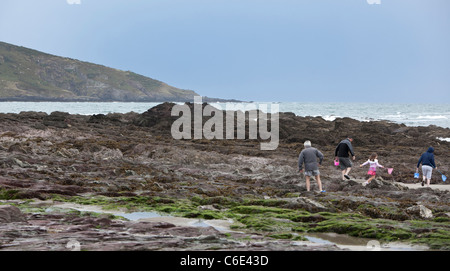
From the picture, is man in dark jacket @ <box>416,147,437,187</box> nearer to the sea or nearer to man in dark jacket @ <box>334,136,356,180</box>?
man in dark jacket @ <box>334,136,356,180</box>

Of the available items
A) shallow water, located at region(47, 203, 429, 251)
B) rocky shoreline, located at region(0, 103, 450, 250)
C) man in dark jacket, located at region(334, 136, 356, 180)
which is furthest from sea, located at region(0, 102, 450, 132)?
shallow water, located at region(47, 203, 429, 251)

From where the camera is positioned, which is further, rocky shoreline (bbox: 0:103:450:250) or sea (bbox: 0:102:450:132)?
sea (bbox: 0:102:450:132)

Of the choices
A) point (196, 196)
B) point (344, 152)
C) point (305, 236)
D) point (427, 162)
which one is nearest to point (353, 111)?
point (427, 162)

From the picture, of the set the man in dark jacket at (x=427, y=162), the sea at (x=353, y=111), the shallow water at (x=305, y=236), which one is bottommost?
the shallow water at (x=305, y=236)

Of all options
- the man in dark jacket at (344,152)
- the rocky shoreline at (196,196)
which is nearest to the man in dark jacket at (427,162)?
the rocky shoreline at (196,196)

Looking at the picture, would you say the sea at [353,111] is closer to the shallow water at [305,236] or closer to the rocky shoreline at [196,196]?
the rocky shoreline at [196,196]

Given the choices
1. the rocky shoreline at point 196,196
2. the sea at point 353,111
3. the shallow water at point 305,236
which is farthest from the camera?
the sea at point 353,111

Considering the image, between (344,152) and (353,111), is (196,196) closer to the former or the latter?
(344,152)

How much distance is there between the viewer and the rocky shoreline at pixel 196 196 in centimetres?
841

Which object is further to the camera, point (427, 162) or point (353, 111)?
point (353, 111)

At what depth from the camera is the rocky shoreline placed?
8.41 m

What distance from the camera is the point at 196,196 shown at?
14328 millimetres

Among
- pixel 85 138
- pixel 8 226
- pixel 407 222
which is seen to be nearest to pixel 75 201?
pixel 8 226
